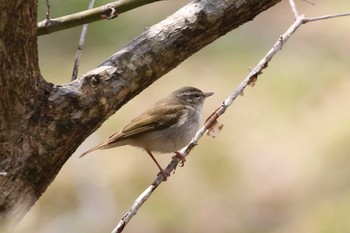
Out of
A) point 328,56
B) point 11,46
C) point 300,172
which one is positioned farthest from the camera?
point 328,56

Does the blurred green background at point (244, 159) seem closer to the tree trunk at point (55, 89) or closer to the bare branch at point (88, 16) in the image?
the bare branch at point (88, 16)

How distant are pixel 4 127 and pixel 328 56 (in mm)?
7965

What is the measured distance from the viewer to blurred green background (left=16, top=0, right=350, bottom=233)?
8.83m

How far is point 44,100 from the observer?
12.5ft

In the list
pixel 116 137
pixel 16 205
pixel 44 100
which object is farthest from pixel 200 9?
pixel 116 137

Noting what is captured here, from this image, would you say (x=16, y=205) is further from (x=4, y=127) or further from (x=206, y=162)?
(x=206, y=162)

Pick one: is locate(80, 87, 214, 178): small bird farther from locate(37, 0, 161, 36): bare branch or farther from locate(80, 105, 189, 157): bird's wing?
locate(37, 0, 161, 36): bare branch

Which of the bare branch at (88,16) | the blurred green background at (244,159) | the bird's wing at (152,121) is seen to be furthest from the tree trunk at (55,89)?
the blurred green background at (244,159)

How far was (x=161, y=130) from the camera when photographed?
21.2 feet

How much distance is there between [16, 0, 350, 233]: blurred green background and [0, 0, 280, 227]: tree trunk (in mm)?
3780

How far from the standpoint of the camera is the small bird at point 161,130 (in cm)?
639

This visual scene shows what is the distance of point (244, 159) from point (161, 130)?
3355mm

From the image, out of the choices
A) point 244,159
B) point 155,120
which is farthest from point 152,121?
point 244,159

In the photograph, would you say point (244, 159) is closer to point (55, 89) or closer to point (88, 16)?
point (88, 16)
